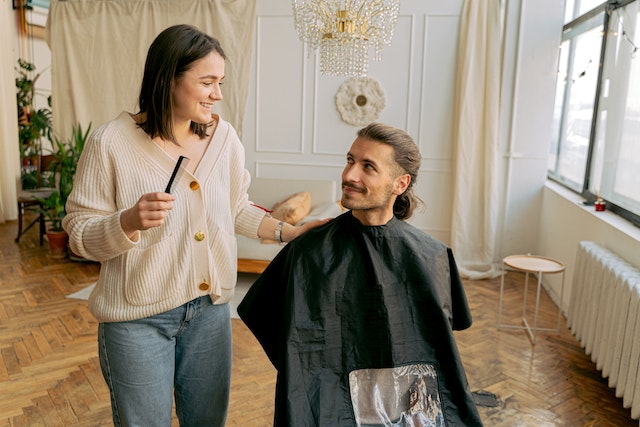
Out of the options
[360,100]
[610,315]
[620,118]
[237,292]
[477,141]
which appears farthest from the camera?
[360,100]

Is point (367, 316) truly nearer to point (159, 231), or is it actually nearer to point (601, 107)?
point (159, 231)

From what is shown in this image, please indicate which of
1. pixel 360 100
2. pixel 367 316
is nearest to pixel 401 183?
pixel 367 316

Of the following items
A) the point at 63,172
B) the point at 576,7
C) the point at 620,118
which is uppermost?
the point at 576,7

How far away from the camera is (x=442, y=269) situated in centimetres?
169

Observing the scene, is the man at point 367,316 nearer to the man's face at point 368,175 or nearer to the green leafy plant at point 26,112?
the man's face at point 368,175

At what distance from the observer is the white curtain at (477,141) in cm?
488

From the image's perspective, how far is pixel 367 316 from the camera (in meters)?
1.59

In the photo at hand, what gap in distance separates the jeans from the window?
2.67 meters

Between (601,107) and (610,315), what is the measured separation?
1.75 metres

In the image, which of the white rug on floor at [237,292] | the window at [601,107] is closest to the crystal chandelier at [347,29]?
the window at [601,107]

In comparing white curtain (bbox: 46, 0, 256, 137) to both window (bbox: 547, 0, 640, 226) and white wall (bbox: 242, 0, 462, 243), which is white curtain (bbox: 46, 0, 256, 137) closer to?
white wall (bbox: 242, 0, 462, 243)

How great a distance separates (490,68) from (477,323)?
7.64ft

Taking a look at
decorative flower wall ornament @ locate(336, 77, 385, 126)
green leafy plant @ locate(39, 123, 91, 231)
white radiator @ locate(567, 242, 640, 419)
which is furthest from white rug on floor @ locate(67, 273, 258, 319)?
white radiator @ locate(567, 242, 640, 419)

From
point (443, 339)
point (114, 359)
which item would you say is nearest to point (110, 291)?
point (114, 359)
